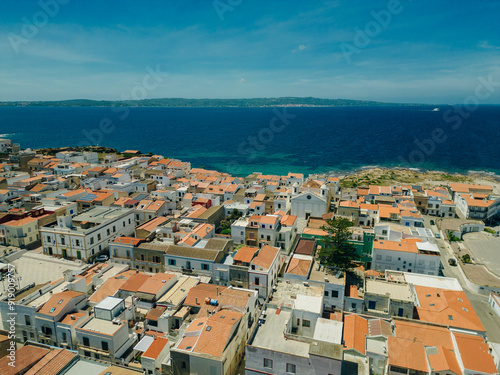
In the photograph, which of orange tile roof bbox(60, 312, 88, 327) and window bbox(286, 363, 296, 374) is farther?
orange tile roof bbox(60, 312, 88, 327)

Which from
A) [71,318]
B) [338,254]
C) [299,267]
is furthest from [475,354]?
[71,318]

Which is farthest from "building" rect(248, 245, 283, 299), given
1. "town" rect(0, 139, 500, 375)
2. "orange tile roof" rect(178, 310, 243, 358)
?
"orange tile roof" rect(178, 310, 243, 358)

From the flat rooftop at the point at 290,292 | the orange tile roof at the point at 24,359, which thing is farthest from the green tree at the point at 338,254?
the orange tile roof at the point at 24,359

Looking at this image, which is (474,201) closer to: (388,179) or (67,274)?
(388,179)

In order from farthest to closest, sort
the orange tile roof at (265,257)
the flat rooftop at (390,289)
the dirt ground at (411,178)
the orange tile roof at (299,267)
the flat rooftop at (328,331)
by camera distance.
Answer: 1. the dirt ground at (411,178)
2. the orange tile roof at (265,257)
3. the orange tile roof at (299,267)
4. the flat rooftop at (390,289)
5. the flat rooftop at (328,331)

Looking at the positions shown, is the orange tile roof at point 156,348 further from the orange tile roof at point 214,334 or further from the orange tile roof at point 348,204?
the orange tile roof at point 348,204

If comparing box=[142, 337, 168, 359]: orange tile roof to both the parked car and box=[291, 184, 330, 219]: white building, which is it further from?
box=[291, 184, 330, 219]: white building
